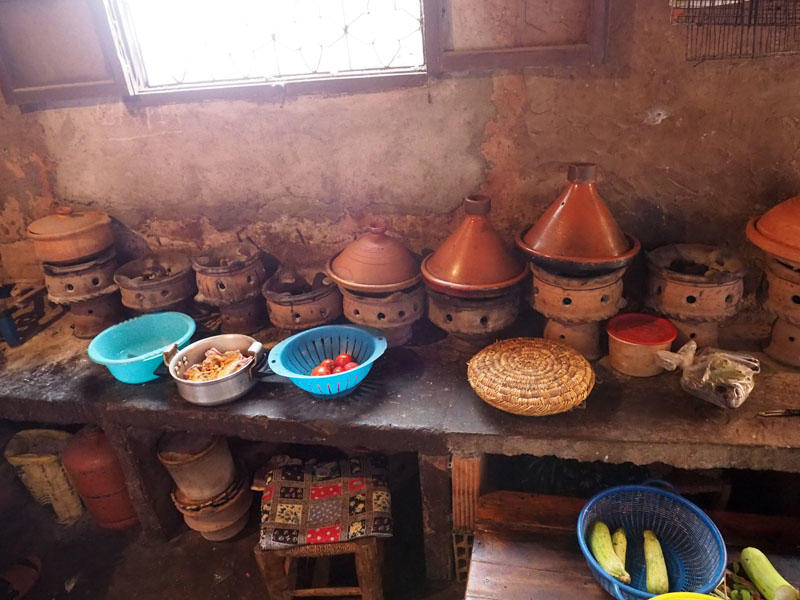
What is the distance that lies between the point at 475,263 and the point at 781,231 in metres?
1.54

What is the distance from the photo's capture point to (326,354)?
351 centimetres

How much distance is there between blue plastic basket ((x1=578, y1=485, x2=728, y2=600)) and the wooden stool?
3.73 ft

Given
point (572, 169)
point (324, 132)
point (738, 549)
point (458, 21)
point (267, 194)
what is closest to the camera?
point (738, 549)

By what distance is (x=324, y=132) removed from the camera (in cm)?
367

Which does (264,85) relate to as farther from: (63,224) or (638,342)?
(638,342)

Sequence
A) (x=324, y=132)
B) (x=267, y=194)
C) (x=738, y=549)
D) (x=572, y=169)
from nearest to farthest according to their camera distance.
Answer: (x=738, y=549) → (x=572, y=169) → (x=324, y=132) → (x=267, y=194)

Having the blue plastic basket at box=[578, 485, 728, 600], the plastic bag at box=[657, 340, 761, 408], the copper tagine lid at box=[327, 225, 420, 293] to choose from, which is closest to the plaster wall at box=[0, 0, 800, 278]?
the copper tagine lid at box=[327, 225, 420, 293]

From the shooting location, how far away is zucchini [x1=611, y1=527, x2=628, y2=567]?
8.52 ft

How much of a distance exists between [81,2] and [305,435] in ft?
10.1

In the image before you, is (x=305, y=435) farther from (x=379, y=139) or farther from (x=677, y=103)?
(x=677, y=103)

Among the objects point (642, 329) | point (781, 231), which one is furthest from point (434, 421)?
point (781, 231)

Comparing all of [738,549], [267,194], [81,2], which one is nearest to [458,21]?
[267,194]

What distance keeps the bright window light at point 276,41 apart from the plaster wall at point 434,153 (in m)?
0.23

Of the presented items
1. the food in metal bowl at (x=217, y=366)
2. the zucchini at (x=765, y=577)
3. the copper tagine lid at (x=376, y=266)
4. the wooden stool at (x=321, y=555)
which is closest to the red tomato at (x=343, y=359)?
the copper tagine lid at (x=376, y=266)
